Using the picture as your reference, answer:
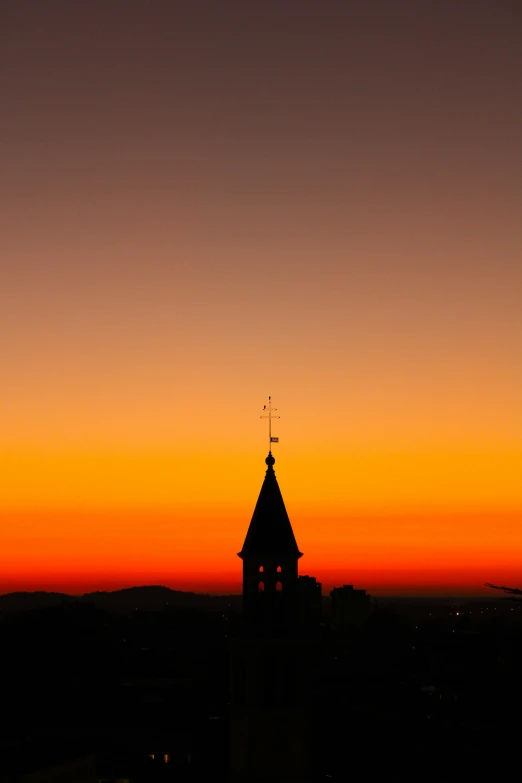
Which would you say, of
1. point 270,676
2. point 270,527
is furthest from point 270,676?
point 270,527

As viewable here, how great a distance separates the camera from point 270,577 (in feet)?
118

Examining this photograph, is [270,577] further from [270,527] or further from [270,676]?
[270,676]

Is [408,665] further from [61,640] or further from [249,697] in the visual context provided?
[249,697]

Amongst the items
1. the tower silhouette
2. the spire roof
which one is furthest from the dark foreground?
the spire roof

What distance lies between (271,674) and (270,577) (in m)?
3.12

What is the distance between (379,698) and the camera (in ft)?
287

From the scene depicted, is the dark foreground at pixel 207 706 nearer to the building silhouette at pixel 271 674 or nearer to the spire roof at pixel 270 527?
the building silhouette at pixel 271 674

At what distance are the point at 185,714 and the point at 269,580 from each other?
137ft

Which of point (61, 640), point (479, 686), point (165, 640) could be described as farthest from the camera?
point (165, 640)

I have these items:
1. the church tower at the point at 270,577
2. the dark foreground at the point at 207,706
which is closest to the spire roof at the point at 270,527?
the church tower at the point at 270,577

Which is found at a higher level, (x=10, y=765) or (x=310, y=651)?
(x=310, y=651)

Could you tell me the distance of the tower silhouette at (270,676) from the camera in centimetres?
3506

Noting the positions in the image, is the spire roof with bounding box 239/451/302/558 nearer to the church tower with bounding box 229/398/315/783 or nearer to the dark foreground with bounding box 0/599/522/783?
the church tower with bounding box 229/398/315/783

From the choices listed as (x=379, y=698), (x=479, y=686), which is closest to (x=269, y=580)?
(x=379, y=698)
